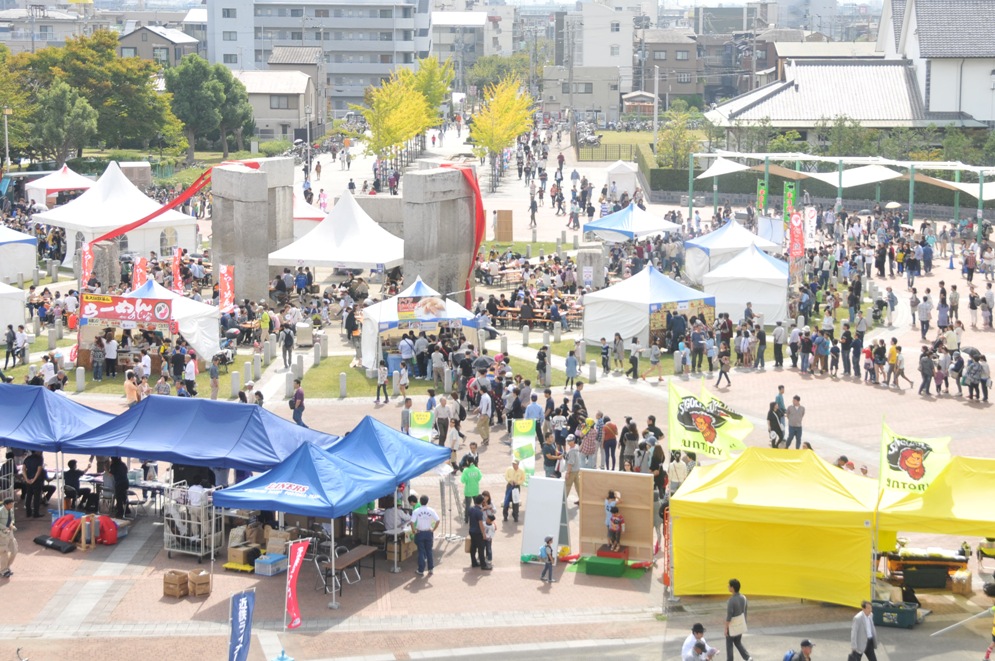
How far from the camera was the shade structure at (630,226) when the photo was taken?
47675 mm

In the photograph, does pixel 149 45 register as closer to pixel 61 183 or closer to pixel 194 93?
pixel 194 93

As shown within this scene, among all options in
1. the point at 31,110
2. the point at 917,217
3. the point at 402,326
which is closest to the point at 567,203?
the point at 917,217

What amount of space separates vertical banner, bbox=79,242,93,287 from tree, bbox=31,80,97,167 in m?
34.7

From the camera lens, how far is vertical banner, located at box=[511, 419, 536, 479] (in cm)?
2352

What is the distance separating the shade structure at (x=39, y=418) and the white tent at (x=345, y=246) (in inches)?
662

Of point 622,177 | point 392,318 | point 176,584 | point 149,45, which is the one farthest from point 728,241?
point 149,45

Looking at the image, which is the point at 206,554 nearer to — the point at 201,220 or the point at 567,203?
the point at 201,220

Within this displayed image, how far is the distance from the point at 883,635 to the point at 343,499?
24.5 feet

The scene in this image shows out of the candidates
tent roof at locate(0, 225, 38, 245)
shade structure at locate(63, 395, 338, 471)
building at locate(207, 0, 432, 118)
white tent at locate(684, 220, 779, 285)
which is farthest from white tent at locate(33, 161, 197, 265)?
building at locate(207, 0, 432, 118)

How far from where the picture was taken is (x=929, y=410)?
1190 inches

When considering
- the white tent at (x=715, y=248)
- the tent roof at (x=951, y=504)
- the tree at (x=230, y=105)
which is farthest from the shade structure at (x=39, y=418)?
the tree at (x=230, y=105)

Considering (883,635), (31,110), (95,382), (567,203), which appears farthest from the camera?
(31,110)

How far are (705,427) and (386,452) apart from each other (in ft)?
16.2

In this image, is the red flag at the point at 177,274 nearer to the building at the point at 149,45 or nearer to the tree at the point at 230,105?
the tree at the point at 230,105
